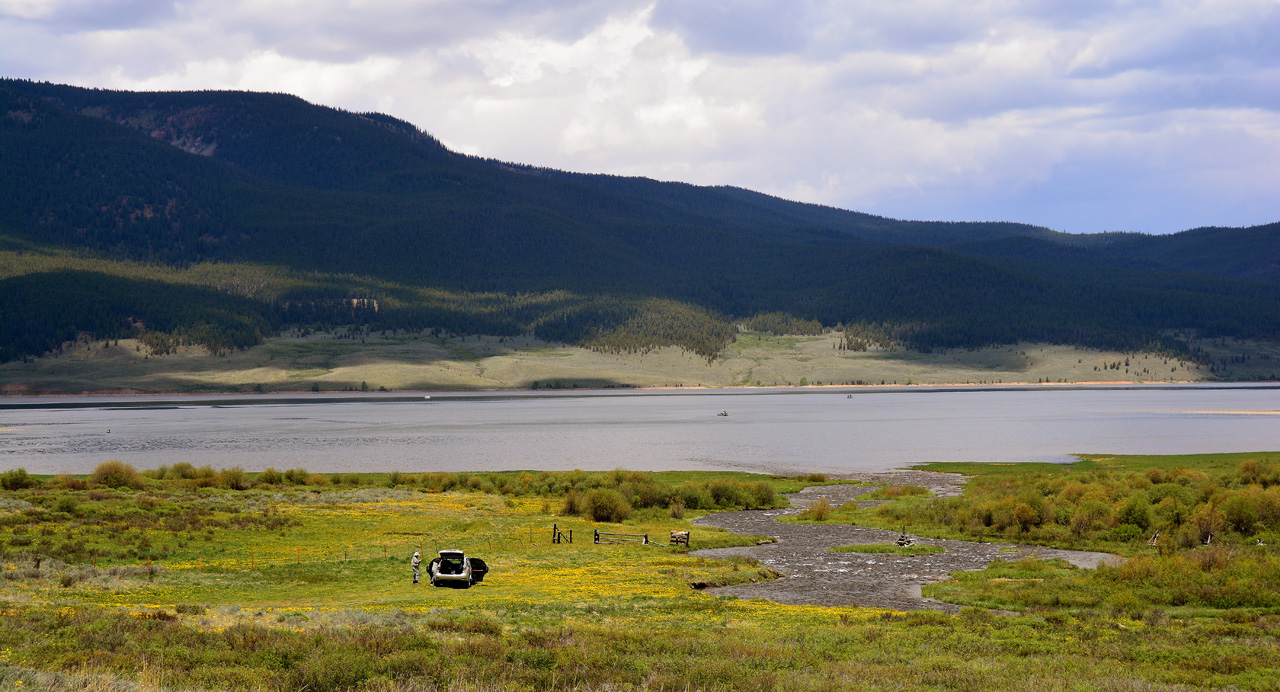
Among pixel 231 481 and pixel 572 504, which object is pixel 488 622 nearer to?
pixel 572 504

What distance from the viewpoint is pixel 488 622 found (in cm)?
2070

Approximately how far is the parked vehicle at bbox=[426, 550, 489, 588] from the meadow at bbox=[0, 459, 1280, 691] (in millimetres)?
394

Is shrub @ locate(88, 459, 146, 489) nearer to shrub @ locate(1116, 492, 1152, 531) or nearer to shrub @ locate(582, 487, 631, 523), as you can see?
shrub @ locate(582, 487, 631, 523)

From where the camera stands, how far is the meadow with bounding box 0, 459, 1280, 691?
52.3ft

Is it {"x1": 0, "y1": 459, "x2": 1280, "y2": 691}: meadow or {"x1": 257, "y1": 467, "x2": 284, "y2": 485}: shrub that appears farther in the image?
{"x1": 257, "y1": 467, "x2": 284, "y2": 485}: shrub

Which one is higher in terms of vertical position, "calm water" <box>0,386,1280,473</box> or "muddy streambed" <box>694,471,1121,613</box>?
"muddy streambed" <box>694,471,1121,613</box>

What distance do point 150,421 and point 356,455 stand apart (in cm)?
6844

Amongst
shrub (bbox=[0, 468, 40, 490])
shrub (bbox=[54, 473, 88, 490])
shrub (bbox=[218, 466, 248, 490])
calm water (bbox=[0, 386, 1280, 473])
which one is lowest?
calm water (bbox=[0, 386, 1280, 473])

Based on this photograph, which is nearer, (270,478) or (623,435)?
(270,478)

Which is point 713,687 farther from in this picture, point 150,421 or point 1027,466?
point 150,421

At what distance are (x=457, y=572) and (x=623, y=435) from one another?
3409 inches

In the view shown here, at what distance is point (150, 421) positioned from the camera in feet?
458

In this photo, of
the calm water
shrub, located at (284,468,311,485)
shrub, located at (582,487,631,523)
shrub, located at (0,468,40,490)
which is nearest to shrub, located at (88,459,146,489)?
shrub, located at (0,468,40,490)

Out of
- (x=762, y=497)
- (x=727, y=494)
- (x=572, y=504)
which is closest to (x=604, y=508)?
(x=572, y=504)
